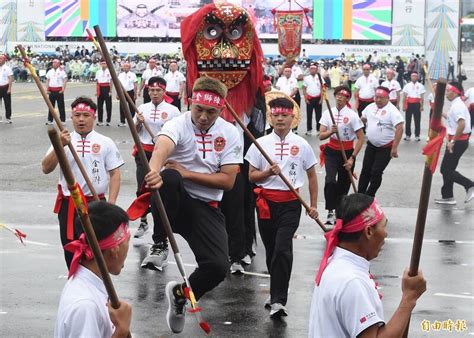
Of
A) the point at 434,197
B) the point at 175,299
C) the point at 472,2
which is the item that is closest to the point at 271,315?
the point at 175,299

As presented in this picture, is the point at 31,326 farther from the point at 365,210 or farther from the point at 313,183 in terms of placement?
the point at 365,210

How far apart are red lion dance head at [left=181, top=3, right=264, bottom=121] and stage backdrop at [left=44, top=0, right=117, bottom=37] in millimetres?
50820

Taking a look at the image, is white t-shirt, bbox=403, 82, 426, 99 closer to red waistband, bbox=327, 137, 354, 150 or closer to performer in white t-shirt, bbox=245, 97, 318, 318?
red waistband, bbox=327, 137, 354, 150

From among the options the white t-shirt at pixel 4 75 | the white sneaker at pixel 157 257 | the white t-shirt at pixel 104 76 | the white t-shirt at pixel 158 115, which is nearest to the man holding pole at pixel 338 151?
the white t-shirt at pixel 158 115

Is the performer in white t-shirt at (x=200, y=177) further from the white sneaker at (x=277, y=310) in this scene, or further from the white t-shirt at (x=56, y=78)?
the white t-shirt at (x=56, y=78)

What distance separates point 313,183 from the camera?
9.69 metres

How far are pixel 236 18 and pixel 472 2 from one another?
79.6 m

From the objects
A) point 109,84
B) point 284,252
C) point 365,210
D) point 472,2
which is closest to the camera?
point 365,210

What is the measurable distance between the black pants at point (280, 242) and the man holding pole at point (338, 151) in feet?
13.2

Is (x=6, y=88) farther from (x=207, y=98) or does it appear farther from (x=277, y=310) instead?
(x=207, y=98)

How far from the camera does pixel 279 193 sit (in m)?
9.33

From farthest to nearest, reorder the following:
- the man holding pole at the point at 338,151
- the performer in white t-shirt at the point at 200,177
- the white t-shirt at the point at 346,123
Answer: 1. the white t-shirt at the point at 346,123
2. the man holding pole at the point at 338,151
3. the performer in white t-shirt at the point at 200,177

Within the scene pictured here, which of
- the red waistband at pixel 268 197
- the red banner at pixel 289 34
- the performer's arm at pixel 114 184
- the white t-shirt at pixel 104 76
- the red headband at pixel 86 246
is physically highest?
the red banner at pixel 289 34

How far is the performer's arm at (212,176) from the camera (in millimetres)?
7883
